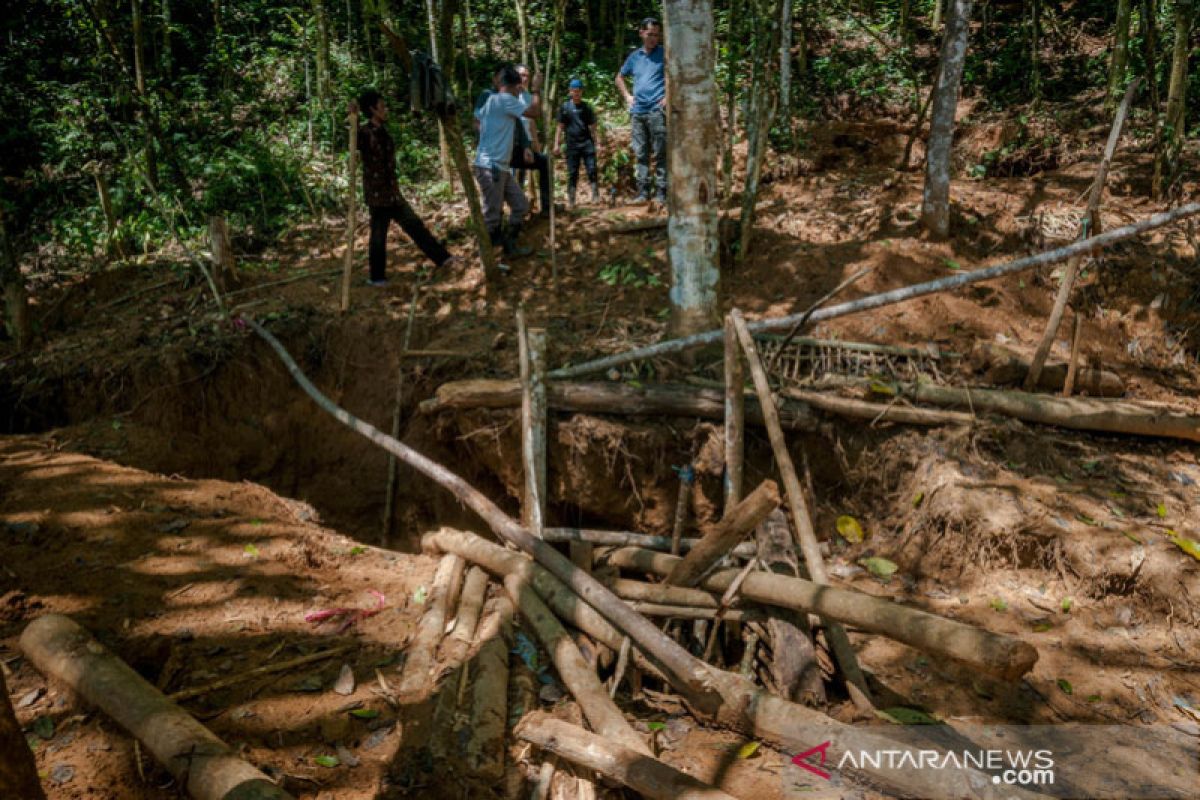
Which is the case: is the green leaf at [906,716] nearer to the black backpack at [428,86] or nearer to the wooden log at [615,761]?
the wooden log at [615,761]

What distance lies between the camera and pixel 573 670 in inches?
129

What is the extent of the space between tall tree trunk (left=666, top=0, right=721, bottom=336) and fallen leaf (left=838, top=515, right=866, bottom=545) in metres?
1.95

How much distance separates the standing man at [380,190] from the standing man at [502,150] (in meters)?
0.77

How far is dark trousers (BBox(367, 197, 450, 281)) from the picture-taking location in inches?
287

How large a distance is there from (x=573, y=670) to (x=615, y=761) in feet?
2.49

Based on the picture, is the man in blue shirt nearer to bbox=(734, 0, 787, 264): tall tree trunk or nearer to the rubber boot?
bbox=(734, 0, 787, 264): tall tree trunk

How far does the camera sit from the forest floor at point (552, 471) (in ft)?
10.5

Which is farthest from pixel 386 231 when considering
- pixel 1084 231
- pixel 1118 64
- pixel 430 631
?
pixel 1118 64

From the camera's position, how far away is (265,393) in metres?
6.96

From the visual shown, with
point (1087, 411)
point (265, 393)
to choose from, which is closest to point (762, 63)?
point (1087, 411)

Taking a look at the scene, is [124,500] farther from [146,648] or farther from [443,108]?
[443,108]

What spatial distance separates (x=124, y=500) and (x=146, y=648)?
168 centimetres

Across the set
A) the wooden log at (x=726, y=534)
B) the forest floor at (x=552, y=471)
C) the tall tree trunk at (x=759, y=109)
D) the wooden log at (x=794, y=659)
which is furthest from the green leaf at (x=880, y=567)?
the tall tree trunk at (x=759, y=109)

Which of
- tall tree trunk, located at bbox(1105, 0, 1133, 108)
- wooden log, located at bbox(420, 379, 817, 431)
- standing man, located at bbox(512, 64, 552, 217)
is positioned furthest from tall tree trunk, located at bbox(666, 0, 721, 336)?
tall tree trunk, located at bbox(1105, 0, 1133, 108)
